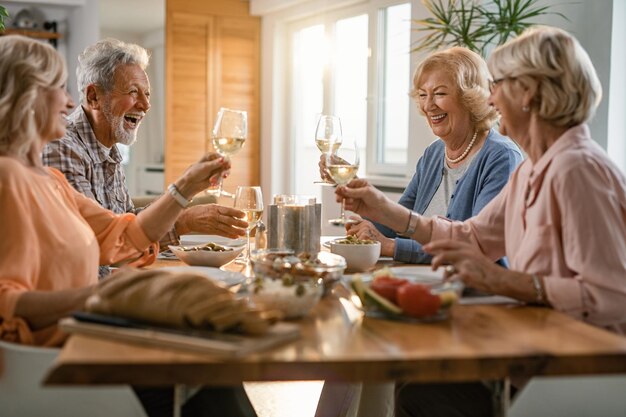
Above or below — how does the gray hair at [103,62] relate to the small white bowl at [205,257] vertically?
above

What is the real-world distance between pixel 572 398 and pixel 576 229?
0.33m

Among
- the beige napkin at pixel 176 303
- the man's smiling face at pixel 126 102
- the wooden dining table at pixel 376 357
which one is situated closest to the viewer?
the wooden dining table at pixel 376 357

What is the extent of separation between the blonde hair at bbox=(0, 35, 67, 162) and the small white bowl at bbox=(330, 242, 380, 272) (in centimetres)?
85

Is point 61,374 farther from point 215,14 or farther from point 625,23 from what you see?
point 215,14

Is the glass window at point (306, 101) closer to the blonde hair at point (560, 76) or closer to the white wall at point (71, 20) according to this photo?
the white wall at point (71, 20)

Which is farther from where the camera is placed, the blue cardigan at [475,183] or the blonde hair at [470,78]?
the blonde hair at [470,78]

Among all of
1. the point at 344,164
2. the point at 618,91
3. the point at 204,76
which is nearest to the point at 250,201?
the point at 344,164

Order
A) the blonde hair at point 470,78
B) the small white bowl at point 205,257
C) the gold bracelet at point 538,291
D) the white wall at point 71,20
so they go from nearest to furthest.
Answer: the gold bracelet at point 538,291 < the small white bowl at point 205,257 < the blonde hair at point 470,78 < the white wall at point 71,20

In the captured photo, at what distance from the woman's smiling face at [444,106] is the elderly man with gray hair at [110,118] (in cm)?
96

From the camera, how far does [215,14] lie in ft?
23.0

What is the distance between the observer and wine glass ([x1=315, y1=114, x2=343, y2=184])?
7.40 feet

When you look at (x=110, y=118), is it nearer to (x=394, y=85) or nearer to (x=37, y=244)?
(x=37, y=244)

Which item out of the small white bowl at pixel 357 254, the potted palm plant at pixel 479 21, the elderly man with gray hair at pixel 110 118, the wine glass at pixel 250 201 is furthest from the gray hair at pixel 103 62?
the potted palm plant at pixel 479 21

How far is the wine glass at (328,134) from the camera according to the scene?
2256 mm
